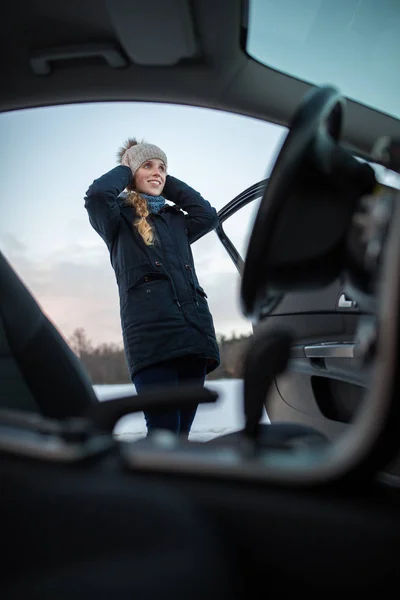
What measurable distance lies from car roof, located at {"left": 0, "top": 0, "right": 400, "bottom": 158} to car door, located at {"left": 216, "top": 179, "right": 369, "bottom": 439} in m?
0.42

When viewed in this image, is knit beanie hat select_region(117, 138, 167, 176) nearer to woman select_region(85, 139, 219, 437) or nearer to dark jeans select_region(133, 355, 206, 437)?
woman select_region(85, 139, 219, 437)

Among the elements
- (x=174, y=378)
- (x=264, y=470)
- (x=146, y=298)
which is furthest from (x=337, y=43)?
(x=264, y=470)

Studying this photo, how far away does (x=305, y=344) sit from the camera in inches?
53.0

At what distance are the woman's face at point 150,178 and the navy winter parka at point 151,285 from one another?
7 cm

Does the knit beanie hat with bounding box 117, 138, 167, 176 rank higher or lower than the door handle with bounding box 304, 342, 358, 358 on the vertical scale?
higher

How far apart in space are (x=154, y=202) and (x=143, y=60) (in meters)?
0.44

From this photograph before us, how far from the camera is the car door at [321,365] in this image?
3.92ft

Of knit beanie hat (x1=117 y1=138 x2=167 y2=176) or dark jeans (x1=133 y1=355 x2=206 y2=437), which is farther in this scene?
knit beanie hat (x1=117 y1=138 x2=167 y2=176)

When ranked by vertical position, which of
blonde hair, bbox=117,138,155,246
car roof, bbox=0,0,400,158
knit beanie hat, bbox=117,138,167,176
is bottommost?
blonde hair, bbox=117,138,155,246

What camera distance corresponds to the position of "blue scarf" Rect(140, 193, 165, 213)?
1.69 m

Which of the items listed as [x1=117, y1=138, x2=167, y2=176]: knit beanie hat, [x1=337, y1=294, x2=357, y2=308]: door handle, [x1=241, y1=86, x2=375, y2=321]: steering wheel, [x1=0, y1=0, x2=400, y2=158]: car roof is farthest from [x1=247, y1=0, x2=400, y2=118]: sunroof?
[x1=241, y1=86, x2=375, y2=321]: steering wheel

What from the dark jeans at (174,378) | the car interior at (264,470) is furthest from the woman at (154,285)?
the car interior at (264,470)

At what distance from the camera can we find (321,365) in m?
1.28

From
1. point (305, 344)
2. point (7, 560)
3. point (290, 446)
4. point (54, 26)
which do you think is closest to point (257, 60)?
point (54, 26)
